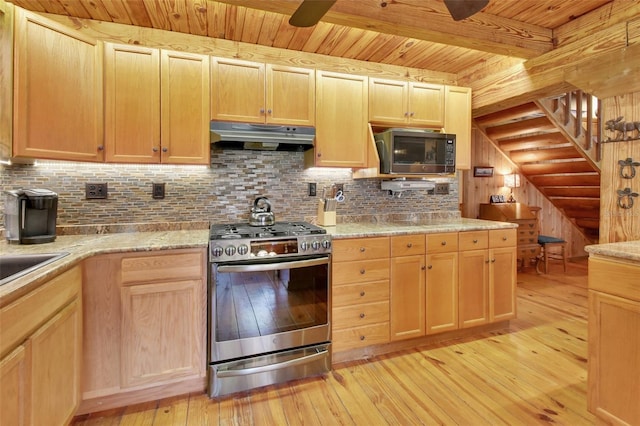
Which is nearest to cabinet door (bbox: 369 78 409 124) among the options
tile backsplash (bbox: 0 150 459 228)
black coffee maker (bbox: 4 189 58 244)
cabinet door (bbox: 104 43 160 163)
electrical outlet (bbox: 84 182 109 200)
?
tile backsplash (bbox: 0 150 459 228)

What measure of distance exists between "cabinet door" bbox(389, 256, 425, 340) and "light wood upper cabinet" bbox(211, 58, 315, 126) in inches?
52.5

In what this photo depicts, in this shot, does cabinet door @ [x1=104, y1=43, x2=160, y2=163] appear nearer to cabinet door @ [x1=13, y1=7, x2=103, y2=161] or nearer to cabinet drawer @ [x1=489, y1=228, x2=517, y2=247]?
cabinet door @ [x1=13, y1=7, x2=103, y2=161]

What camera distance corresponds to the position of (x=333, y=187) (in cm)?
280

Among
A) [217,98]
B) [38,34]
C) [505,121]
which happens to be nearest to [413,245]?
[217,98]

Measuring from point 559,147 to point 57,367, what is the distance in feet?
18.8

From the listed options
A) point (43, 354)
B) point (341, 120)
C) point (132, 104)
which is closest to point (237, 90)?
point (132, 104)

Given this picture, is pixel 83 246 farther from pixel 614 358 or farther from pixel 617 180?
pixel 617 180

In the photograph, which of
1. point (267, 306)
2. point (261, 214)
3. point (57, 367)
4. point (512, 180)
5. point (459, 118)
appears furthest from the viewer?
point (512, 180)

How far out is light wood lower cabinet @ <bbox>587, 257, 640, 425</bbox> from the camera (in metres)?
1.49

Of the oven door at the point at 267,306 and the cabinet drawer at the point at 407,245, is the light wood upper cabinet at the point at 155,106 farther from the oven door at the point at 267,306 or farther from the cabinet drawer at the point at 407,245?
the cabinet drawer at the point at 407,245

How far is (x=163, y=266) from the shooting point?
1875 millimetres

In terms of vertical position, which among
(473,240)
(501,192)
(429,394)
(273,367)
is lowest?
(429,394)

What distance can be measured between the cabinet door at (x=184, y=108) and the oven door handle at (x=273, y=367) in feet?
4.65

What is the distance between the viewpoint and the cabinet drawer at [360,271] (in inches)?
89.5
